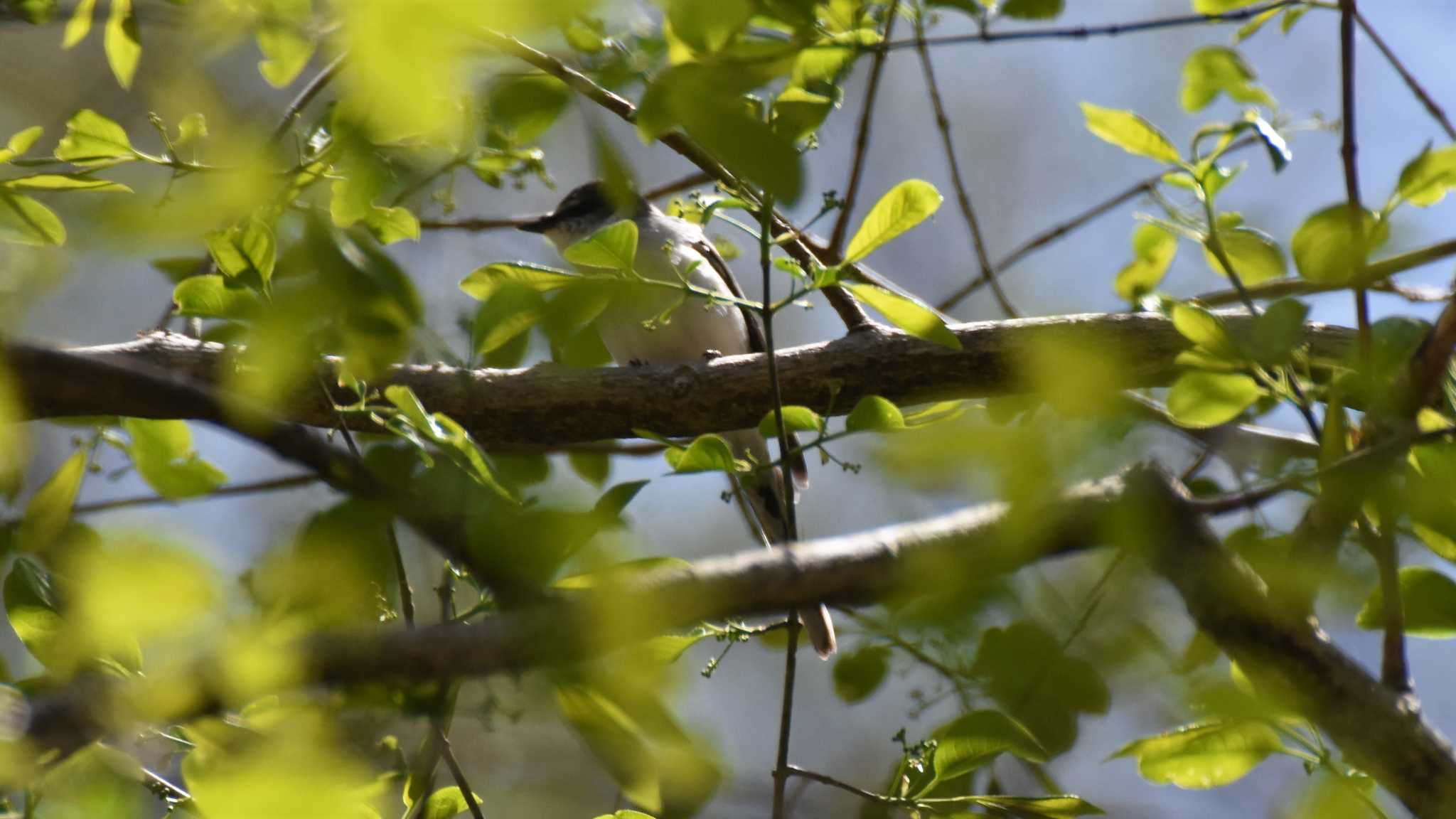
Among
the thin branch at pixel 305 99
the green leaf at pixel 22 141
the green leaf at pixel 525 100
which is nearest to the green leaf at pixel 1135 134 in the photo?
the green leaf at pixel 525 100

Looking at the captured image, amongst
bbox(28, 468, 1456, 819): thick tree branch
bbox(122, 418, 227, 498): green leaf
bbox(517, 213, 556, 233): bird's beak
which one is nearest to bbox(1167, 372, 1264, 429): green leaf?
A: bbox(28, 468, 1456, 819): thick tree branch

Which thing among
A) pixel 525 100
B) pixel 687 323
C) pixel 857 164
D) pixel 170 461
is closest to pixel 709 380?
pixel 857 164

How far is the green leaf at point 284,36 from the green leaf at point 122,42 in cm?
22

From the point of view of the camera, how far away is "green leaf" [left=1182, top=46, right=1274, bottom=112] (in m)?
1.50

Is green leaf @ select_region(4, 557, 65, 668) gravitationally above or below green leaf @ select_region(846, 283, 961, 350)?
below

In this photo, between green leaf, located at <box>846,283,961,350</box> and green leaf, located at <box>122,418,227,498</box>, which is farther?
green leaf, located at <box>122,418,227,498</box>

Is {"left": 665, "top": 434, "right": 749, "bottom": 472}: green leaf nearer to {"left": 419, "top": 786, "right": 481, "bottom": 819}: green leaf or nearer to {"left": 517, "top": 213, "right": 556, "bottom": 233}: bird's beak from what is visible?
{"left": 419, "top": 786, "right": 481, "bottom": 819}: green leaf

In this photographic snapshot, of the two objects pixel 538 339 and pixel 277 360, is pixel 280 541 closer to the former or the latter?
pixel 277 360

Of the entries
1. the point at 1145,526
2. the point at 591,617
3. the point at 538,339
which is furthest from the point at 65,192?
the point at 1145,526

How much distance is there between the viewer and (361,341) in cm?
68

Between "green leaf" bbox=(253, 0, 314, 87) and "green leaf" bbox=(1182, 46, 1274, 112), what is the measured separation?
4.00ft

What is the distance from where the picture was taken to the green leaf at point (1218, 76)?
1498 millimetres

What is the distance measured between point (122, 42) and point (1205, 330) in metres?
1.56

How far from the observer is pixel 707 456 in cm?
124
